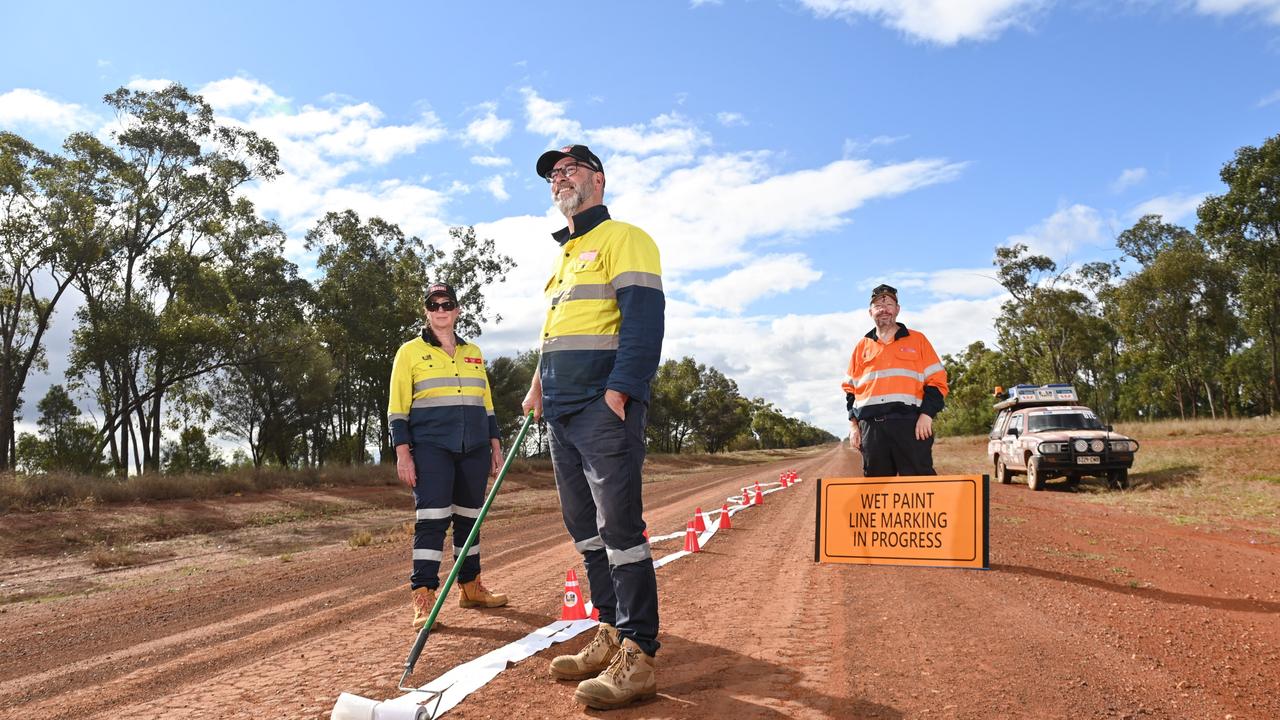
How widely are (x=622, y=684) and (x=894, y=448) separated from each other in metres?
4.19

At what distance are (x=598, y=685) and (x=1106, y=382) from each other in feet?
255

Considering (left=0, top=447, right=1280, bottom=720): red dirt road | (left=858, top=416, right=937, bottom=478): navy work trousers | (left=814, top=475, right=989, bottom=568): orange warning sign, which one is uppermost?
(left=858, top=416, right=937, bottom=478): navy work trousers

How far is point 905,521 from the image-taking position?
641cm

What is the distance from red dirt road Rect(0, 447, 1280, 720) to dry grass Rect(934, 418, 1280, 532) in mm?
3674

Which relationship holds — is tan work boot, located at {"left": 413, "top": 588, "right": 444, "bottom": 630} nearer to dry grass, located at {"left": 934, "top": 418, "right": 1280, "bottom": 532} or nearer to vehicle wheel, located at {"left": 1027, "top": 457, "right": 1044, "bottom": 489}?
dry grass, located at {"left": 934, "top": 418, "right": 1280, "bottom": 532}

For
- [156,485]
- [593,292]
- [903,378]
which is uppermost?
[593,292]

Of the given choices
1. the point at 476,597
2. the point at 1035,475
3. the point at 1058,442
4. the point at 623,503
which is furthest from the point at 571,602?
the point at 1035,475

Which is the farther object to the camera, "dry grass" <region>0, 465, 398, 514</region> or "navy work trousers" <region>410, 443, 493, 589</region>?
"dry grass" <region>0, 465, 398, 514</region>

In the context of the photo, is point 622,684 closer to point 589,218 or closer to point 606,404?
point 606,404

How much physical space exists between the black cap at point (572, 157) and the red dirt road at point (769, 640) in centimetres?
257

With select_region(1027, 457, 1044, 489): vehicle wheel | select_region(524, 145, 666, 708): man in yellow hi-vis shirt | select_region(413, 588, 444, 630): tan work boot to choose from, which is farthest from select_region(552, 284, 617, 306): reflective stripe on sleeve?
select_region(1027, 457, 1044, 489): vehicle wheel

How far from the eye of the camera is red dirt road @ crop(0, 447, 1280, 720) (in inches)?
130

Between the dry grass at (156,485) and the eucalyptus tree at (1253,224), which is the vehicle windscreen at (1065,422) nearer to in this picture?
the dry grass at (156,485)

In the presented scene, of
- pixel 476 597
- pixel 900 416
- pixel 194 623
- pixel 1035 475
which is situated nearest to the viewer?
pixel 476 597
